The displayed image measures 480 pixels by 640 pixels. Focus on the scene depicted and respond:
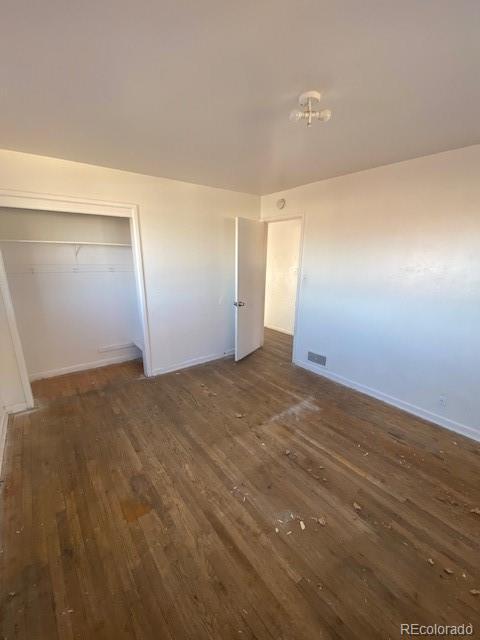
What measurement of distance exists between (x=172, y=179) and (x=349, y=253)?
2.32 metres

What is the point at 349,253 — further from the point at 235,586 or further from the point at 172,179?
the point at 235,586

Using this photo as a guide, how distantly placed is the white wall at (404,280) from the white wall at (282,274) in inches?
68.2

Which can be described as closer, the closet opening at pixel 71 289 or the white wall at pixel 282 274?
the closet opening at pixel 71 289

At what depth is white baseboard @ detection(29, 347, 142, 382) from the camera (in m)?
3.45

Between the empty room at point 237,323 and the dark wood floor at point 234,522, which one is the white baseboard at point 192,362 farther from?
the dark wood floor at point 234,522

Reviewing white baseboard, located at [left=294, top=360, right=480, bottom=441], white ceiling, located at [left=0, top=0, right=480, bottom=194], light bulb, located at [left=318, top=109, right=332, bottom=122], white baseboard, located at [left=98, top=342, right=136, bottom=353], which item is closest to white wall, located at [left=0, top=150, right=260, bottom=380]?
white ceiling, located at [left=0, top=0, right=480, bottom=194]

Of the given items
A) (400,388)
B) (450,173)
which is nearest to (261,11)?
(450,173)

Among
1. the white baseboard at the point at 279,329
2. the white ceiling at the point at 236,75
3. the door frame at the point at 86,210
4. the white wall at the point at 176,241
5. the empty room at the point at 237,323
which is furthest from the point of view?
the white baseboard at the point at 279,329

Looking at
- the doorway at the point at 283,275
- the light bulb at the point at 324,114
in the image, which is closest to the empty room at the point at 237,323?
the light bulb at the point at 324,114

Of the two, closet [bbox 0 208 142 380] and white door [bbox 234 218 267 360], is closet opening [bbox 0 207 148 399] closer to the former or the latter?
closet [bbox 0 208 142 380]

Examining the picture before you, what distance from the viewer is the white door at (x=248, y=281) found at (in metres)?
3.68

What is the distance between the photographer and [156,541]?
4.98 ft

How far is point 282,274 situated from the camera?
18.3 feet

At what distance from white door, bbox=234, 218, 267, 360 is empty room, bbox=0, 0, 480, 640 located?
58 millimetres
